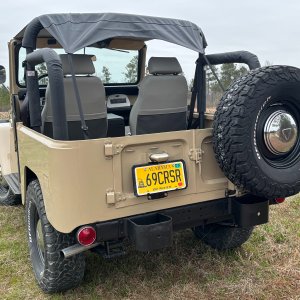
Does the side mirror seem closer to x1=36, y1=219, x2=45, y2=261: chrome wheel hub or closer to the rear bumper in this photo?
x1=36, y1=219, x2=45, y2=261: chrome wheel hub

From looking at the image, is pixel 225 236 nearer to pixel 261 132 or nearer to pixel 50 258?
pixel 261 132

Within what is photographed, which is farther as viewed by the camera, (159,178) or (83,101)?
(83,101)

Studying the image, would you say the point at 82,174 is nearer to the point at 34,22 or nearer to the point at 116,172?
the point at 116,172

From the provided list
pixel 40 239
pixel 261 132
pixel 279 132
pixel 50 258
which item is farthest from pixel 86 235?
pixel 279 132

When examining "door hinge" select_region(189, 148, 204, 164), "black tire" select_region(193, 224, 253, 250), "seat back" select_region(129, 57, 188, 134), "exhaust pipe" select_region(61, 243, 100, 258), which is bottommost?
"black tire" select_region(193, 224, 253, 250)

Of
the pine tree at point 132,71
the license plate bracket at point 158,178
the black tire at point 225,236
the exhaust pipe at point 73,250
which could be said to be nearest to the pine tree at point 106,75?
the pine tree at point 132,71

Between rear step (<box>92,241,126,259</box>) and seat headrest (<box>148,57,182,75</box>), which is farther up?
seat headrest (<box>148,57,182,75</box>)

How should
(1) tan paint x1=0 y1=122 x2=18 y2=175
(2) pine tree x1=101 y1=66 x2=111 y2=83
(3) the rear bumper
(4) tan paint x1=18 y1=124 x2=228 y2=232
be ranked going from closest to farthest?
(4) tan paint x1=18 y1=124 x2=228 y2=232, (3) the rear bumper, (1) tan paint x1=0 y1=122 x2=18 y2=175, (2) pine tree x1=101 y1=66 x2=111 y2=83

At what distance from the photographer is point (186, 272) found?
336 cm

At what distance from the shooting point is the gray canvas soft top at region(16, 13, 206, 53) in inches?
112

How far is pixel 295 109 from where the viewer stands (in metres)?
2.93

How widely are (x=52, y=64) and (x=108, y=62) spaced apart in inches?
97.5

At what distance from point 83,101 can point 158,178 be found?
853mm

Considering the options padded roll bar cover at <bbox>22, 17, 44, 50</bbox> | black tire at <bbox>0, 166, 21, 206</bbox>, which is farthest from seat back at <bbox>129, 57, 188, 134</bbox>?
black tire at <bbox>0, 166, 21, 206</bbox>
